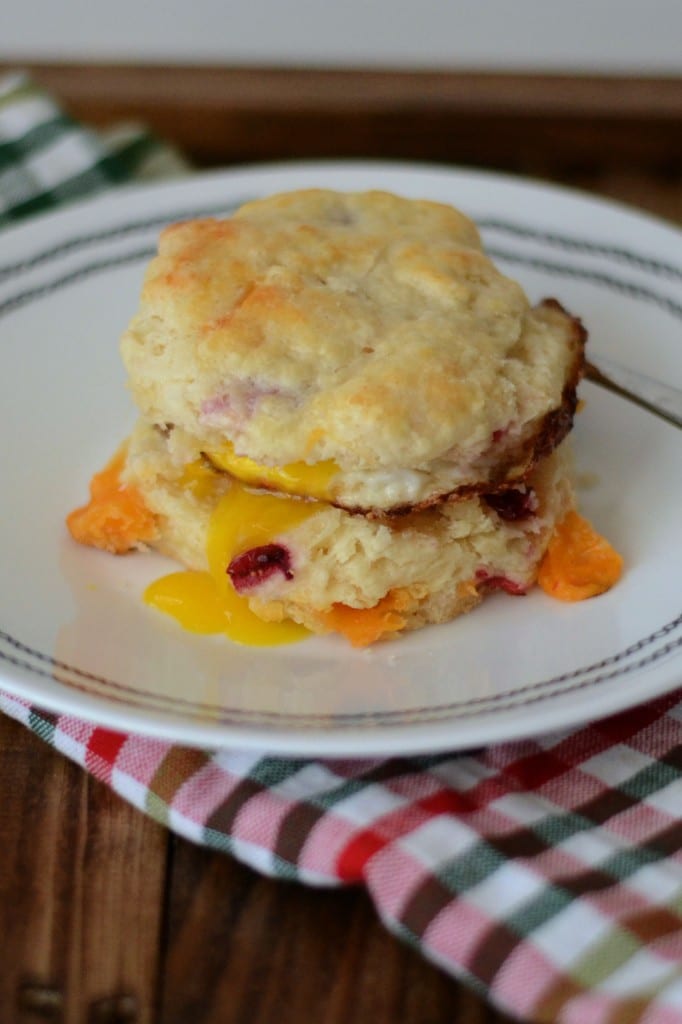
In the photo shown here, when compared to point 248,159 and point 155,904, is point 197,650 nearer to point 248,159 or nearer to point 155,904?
point 155,904

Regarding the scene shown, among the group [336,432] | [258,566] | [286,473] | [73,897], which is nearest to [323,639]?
[258,566]

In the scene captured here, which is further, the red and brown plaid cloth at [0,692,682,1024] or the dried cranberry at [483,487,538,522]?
the dried cranberry at [483,487,538,522]

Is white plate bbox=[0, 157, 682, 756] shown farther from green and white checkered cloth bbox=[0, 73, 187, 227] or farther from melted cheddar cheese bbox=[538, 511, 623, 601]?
green and white checkered cloth bbox=[0, 73, 187, 227]

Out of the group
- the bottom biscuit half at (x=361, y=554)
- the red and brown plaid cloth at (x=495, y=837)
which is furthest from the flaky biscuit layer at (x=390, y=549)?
the red and brown plaid cloth at (x=495, y=837)

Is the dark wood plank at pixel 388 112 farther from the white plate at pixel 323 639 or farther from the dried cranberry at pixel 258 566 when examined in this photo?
the dried cranberry at pixel 258 566

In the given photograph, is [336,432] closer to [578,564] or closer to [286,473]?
[286,473]

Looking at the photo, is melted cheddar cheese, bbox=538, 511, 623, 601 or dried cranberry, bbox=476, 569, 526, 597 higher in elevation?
melted cheddar cheese, bbox=538, 511, 623, 601

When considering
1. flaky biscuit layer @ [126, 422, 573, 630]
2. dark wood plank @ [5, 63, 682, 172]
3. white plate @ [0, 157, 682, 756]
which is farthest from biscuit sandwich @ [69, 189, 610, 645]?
dark wood plank @ [5, 63, 682, 172]
